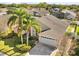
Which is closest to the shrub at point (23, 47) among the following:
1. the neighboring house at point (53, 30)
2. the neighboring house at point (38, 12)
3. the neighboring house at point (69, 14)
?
the neighboring house at point (53, 30)

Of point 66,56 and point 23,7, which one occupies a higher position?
point 23,7

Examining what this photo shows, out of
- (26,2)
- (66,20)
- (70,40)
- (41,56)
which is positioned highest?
(26,2)

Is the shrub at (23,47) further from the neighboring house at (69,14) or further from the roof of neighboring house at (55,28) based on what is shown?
the neighboring house at (69,14)

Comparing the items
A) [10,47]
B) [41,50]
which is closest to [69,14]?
[41,50]

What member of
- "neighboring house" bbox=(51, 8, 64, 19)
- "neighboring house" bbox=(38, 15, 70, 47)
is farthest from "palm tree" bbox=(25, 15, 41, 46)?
"neighboring house" bbox=(51, 8, 64, 19)

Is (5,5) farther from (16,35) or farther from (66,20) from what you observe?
(66,20)

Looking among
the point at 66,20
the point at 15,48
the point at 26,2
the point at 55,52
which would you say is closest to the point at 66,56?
the point at 55,52
